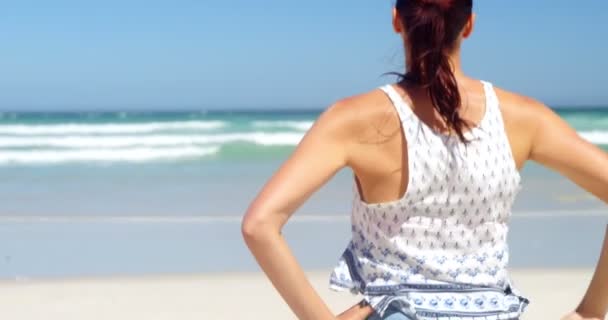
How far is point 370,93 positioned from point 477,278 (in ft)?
1.37

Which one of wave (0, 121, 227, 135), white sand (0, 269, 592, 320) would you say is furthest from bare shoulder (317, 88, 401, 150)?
wave (0, 121, 227, 135)

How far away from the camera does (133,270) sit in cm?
671

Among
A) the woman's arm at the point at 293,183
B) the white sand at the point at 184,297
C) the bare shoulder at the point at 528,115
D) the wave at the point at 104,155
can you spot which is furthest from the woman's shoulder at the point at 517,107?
the wave at the point at 104,155

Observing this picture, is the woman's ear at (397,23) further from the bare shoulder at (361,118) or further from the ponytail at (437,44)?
the bare shoulder at (361,118)

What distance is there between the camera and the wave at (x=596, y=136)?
2711 cm

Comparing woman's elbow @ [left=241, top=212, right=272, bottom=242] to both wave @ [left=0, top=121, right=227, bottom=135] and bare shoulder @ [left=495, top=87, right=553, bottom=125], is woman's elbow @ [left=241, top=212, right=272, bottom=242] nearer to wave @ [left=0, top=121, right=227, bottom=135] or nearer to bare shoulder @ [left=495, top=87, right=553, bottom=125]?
bare shoulder @ [left=495, top=87, right=553, bottom=125]

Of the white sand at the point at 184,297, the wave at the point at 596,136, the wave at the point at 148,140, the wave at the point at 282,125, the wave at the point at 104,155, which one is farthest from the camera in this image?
the wave at the point at 282,125

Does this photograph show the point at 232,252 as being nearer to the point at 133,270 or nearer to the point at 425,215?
the point at 133,270

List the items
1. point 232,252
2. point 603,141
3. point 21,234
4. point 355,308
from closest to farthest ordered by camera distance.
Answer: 1. point 355,308
2. point 232,252
3. point 21,234
4. point 603,141

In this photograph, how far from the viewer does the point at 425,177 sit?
5.98 ft

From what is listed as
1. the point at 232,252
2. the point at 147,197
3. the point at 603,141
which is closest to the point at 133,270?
the point at 232,252

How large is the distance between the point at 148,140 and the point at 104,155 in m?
4.44

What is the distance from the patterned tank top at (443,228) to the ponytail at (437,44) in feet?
0.17

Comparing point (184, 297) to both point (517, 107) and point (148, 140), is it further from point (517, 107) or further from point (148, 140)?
point (148, 140)
